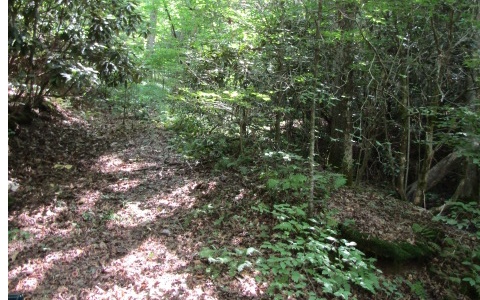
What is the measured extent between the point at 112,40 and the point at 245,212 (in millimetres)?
5182

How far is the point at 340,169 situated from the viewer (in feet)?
26.6

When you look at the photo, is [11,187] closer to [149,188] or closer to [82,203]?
[82,203]

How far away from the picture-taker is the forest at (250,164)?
173 inches

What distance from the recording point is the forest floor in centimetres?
404

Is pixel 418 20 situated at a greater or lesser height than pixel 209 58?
greater

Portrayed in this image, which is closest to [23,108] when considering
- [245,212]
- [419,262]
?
→ [245,212]

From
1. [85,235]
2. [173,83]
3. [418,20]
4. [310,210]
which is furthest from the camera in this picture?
[173,83]

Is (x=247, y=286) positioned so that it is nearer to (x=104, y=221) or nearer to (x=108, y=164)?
(x=104, y=221)

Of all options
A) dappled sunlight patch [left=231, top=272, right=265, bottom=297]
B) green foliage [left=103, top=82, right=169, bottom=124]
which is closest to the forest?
dappled sunlight patch [left=231, top=272, right=265, bottom=297]

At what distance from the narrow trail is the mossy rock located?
184 centimetres

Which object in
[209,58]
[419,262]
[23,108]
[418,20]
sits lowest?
[419,262]

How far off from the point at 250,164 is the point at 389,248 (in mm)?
3222

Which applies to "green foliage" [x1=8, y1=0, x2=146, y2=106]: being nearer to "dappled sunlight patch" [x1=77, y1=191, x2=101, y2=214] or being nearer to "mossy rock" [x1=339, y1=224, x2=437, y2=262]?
"dappled sunlight patch" [x1=77, y1=191, x2=101, y2=214]

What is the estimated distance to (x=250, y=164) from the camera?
723 centimetres
